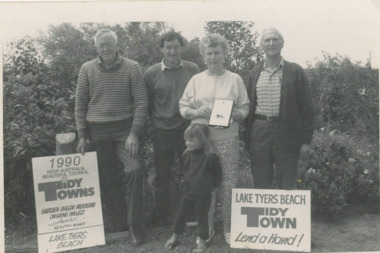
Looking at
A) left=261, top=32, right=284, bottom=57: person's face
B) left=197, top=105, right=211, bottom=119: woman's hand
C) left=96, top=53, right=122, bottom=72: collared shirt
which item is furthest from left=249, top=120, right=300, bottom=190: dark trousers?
left=96, top=53, right=122, bottom=72: collared shirt

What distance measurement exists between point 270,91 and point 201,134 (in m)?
0.74

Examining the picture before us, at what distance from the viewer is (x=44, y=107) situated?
4371 millimetres

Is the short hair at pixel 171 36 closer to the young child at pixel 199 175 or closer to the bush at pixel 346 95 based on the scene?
the young child at pixel 199 175

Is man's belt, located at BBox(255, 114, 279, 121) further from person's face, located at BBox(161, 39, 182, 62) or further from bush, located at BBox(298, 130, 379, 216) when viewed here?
bush, located at BBox(298, 130, 379, 216)

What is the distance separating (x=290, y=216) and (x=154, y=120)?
1598 millimetres

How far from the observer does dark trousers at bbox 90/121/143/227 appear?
373 centimetres

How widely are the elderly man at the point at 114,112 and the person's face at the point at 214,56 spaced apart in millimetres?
694

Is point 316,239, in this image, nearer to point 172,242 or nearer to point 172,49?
point 172,242

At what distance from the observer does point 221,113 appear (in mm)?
3410

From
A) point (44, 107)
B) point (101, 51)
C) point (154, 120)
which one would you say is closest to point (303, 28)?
point (154, 120)

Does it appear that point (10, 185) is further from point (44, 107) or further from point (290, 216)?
point (290, 216)

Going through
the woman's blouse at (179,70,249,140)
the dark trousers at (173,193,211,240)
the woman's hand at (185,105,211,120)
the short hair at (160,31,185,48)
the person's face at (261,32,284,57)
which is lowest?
Result: the dark trousers at (173,193,211,240)

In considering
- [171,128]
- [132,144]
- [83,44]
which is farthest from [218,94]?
[83,44]

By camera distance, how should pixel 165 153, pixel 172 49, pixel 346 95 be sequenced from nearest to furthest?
1. pixel 172 49
2. pixel 165 153
3. pixel 346 95
